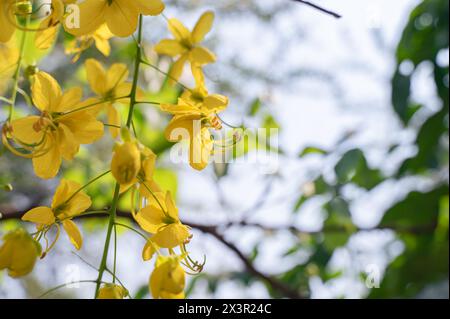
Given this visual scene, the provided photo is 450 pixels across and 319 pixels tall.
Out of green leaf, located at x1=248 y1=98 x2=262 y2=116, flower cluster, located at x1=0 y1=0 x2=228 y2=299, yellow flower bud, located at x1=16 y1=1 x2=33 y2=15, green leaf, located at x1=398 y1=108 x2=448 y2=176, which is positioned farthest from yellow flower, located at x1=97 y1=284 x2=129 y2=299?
green leaf, located at x1=398 y1=108 x2=448 y2=176

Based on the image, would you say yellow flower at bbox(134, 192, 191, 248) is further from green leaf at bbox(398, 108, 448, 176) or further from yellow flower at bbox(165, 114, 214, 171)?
green leaf at bbox(398, 108, 448, 176)

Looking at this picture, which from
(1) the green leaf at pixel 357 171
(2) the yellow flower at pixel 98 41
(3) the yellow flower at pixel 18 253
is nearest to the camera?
(3) the yellow flower at pixel 18 253

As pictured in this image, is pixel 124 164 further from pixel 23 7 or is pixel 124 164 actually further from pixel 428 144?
pixel 428 144

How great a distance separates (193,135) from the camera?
0.51 meters

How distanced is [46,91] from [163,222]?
0.14 m

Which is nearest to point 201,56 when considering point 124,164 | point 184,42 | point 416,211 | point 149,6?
point 184,42

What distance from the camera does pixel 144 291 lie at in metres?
0.91

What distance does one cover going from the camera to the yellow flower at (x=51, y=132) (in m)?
0.49

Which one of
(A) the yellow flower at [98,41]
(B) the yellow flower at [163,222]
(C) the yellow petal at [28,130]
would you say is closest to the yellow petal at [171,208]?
(B) the yellow flower at [163,222]

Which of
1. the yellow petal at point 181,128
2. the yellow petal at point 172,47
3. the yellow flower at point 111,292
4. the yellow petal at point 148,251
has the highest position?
the yellow petal at point 172,47

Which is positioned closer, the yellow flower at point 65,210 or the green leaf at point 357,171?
the yellow flower at point 65,210

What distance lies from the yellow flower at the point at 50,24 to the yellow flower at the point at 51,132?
41 mm

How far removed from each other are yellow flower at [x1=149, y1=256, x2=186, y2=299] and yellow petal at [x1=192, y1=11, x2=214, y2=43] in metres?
0.29

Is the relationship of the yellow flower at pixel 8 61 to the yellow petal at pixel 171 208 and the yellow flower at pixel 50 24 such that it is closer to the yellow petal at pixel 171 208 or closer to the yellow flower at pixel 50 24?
the yellow flower at pixel 50 24
